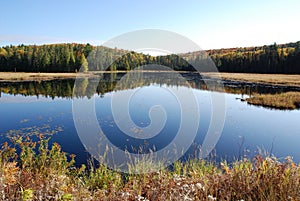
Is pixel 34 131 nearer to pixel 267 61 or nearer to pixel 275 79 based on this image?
pixel 275 79

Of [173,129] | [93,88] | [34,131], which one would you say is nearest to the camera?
[34,131]

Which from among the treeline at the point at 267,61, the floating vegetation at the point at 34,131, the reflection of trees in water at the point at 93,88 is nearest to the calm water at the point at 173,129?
the floating vegetation at the point at 34,131

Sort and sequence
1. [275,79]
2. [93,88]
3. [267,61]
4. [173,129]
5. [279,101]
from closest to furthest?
[173,129] → [279,101] → [93,88] → [275,79] → [267,61]

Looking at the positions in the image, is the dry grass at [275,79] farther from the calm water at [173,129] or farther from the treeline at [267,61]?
the calm water at [173,129]

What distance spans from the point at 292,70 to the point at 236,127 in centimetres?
7103

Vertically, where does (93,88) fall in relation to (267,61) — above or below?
below

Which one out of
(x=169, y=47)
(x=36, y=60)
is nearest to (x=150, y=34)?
(x=169, y=47)

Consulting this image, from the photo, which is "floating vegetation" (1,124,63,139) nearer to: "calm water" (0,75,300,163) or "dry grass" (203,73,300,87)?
"calm water" (0,75,300,163)

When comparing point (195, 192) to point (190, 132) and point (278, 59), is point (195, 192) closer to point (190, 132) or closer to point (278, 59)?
point (190, 132)

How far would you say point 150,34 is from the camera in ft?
22.4

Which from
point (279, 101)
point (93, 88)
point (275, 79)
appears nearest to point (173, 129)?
point (279, 101)

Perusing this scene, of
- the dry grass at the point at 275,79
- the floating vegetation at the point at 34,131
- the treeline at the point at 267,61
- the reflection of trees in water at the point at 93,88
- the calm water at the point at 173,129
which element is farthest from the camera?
the treeline at the point at 267,61

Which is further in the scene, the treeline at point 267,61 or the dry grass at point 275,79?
the treeline at point 267,61

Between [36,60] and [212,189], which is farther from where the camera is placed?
[36,60]
